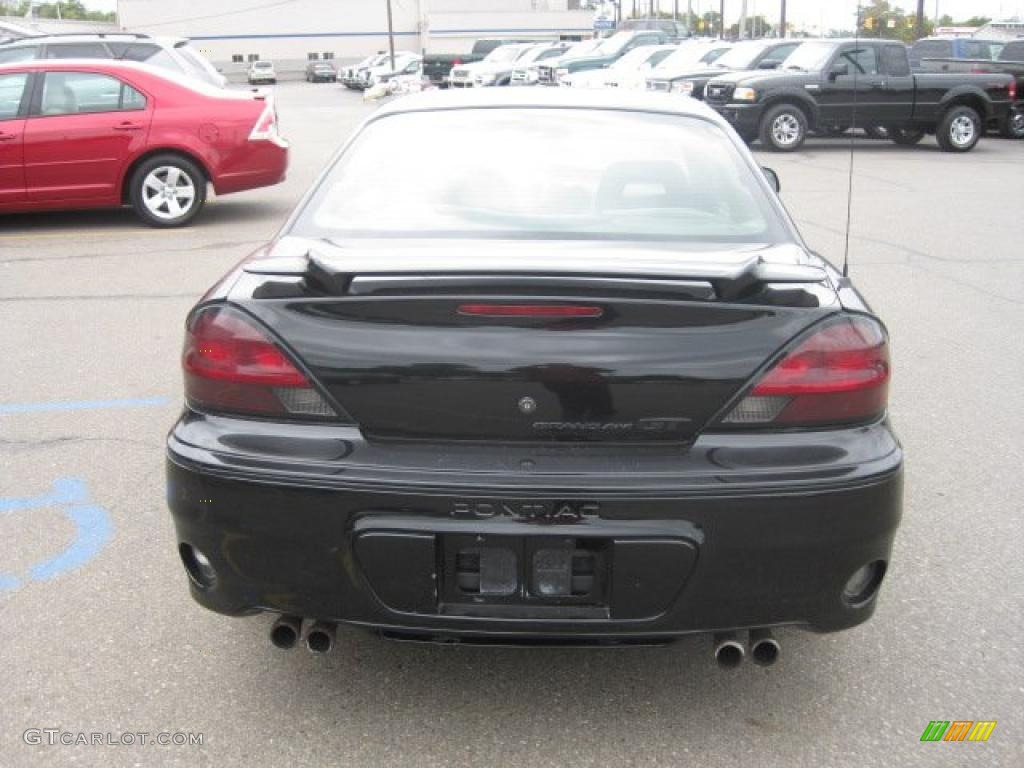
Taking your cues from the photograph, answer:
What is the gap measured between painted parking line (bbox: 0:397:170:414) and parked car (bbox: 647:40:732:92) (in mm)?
18442

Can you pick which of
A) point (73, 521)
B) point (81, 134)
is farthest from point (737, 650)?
point (81, 134)

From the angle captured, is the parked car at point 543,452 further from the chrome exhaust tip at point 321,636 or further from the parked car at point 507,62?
the parked car at point 507,62

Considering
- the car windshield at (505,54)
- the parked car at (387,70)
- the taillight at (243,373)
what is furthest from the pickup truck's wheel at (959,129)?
the parked car at (387,70)

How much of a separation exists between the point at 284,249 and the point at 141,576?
1.33 meters

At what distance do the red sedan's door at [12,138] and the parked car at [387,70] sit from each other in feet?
117

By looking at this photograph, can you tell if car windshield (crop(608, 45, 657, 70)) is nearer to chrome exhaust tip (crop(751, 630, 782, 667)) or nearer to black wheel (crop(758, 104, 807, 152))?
black wheel (crop(758, 104, 807, 152))

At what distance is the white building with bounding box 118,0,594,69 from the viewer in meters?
83.6

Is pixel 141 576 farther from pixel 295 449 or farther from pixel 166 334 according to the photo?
pixel 166 334

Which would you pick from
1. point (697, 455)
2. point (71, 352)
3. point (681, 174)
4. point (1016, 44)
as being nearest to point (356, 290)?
point (697, 455)

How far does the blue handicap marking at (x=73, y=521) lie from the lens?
385 cm

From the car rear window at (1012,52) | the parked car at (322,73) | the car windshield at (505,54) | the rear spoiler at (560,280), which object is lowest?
the parked car at (322,73)

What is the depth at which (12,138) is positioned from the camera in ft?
34.0

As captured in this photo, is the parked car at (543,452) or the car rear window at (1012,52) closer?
the parked car at (543,452)

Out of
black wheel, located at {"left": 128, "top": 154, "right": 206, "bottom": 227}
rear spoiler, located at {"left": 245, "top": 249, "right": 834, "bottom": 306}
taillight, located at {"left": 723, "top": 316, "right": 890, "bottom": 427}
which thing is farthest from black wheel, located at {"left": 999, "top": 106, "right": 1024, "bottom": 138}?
rear spoiler, located at {"left": 245, "top": 249, "right": 834, "bottom": 306}
